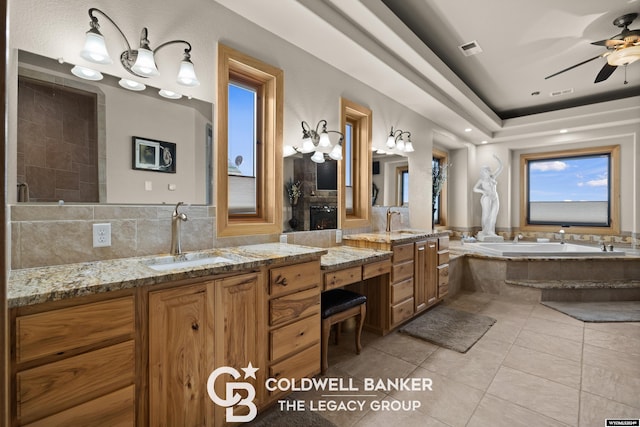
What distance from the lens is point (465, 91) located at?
12.9 ft

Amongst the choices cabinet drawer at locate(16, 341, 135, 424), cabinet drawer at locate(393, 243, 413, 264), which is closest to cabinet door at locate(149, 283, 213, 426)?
cabinet drawer at locate(16, 341, 135, 424)

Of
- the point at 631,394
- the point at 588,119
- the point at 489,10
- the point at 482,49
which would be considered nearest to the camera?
the point at 631,394

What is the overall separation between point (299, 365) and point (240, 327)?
0.58 meters

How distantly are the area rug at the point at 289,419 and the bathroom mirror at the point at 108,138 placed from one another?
1384 millimetres

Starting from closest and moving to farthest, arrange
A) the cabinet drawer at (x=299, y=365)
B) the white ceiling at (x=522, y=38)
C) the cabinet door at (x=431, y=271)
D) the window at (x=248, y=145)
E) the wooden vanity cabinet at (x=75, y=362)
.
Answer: the wooden vanity cabinet at (x=75, y=362), the cabinet drawer at (x=299, y=365), the window at (x=248, y=145), the white ceiling at (x=522, y=38), the cabinet door at (x=431, y=271)

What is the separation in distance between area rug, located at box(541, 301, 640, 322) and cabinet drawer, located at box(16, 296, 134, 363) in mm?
4160

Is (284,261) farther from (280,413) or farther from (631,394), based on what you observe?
(631,394)

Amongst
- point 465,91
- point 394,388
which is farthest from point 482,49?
point 394,388

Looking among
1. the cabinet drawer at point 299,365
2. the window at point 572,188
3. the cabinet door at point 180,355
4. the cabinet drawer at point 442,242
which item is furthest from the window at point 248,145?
the window at point 572,188

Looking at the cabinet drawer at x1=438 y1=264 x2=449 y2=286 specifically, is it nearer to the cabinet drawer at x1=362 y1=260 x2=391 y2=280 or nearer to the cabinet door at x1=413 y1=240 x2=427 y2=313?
the cabinet door at x1=413 y1=240 x2=427 y2=313

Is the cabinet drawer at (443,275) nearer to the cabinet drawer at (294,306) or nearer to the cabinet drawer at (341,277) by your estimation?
the cabinet drawer at (341,277)

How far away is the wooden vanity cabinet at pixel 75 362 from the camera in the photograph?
39.7 inches

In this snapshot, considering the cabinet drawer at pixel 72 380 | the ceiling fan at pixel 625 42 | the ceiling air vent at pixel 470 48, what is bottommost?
the cabinet drawer at pixel 72 380

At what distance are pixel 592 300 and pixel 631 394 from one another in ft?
7.78
